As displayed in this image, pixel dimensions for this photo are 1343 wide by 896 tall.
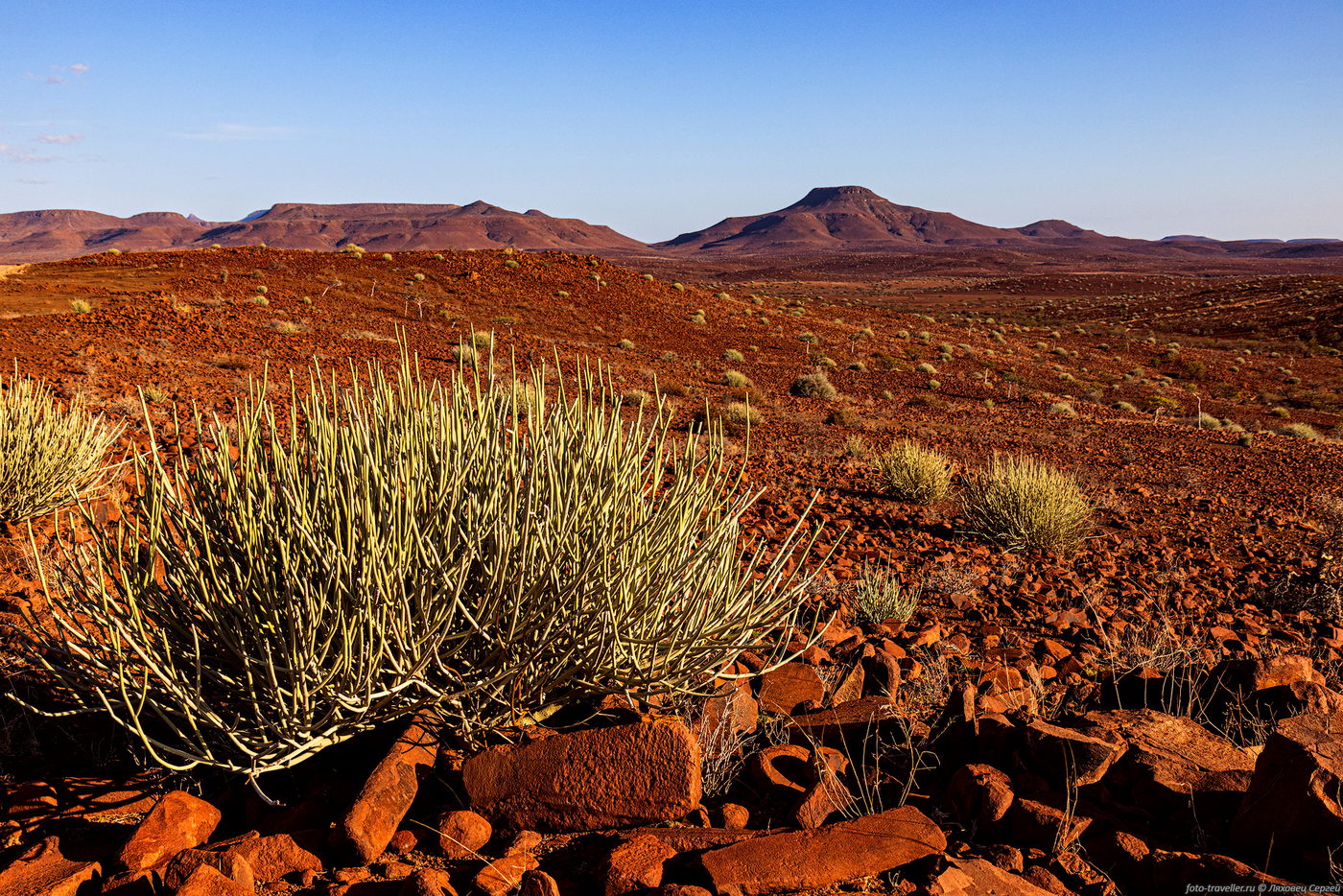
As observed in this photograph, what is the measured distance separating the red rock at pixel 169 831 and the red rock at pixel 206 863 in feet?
0.23

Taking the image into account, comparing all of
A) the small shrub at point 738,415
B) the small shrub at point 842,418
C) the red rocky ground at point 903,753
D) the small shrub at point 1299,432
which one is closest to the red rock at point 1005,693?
the red rocky ground at point 903,753

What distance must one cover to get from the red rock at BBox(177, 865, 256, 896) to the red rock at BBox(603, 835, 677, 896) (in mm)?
759

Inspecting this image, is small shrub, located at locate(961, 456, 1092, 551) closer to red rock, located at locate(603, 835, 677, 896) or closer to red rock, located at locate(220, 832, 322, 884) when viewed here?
red rock, located at locate(603, 835, 677, 896)

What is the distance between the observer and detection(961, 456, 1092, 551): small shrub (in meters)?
5.46

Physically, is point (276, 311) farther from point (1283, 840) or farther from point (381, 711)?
point (1283, 840)

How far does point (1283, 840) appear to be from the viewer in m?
1.81

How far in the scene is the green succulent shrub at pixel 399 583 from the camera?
1.91m

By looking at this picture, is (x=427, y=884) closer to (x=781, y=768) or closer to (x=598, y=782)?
(x=598, y=782)

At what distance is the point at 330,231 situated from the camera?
160m

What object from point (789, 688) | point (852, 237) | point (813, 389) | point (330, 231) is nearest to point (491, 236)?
point (330, 231)

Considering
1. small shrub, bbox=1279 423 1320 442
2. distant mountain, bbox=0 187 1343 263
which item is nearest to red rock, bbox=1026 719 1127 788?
small shrub, bbox=1279 423 1320 442

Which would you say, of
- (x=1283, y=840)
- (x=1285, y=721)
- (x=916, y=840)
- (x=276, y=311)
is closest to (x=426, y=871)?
(x=916, y=840)

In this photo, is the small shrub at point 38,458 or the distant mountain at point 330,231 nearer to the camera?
the small shrub at point 38,458

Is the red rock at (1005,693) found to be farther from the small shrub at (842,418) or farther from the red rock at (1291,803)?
the small shrub at (842,418)
